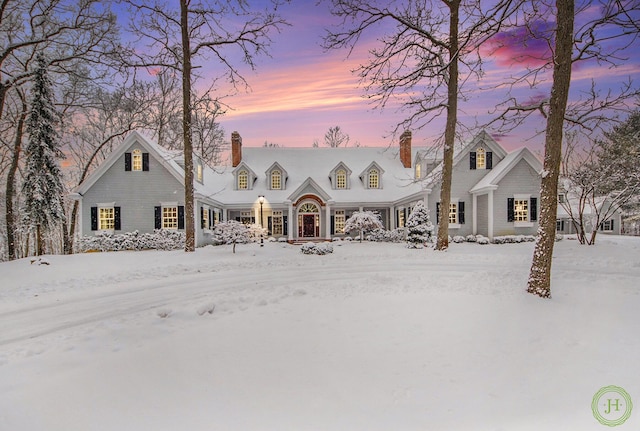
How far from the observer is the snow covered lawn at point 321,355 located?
3.25 metres

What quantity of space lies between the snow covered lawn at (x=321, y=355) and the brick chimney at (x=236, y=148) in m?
Answer: 19.9

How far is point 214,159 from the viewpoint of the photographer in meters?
31.7

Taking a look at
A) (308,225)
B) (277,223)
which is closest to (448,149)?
(308,225)

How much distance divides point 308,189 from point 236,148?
7.78 metres

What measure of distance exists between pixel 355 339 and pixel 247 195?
70.7 ft

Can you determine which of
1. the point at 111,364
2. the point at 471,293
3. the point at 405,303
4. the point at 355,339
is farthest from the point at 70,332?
the point at 471,293

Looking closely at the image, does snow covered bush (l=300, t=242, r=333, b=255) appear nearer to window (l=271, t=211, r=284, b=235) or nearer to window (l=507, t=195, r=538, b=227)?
window (l=271, t=211, r=284, b=235)

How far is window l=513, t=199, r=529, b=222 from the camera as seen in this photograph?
2134cm

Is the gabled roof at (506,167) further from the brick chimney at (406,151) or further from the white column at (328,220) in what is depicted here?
the white column at (328,220)

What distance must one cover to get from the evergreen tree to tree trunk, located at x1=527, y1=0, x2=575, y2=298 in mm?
10965

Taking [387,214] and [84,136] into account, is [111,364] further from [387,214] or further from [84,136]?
[84,136]

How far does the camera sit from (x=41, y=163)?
16.7 m

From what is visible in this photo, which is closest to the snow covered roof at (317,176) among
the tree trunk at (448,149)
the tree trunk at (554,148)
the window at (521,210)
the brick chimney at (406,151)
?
the brick chimney at (406,151)

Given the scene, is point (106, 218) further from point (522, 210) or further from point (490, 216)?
point (522, 210)
